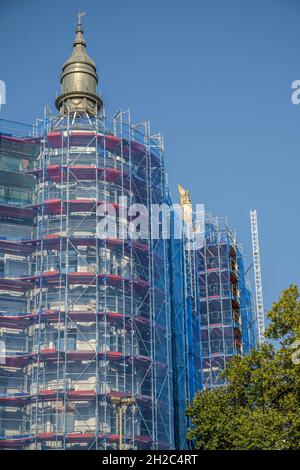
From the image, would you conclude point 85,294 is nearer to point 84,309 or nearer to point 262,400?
point 84,309

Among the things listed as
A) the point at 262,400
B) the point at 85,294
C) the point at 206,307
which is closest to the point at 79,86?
the point at 85,294

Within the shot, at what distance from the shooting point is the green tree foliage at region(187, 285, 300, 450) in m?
41.4

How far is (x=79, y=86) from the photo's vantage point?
73.0 m

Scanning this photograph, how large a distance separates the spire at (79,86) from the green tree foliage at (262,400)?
109ft

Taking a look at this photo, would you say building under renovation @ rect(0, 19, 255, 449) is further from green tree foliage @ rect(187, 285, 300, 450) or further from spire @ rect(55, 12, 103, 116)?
green tree foliage @ rect(187, 285, 300, 450)

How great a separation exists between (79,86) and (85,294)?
70.5ft

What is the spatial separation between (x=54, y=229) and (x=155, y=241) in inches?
353

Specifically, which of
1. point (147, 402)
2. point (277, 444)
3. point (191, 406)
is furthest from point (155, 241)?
point (277, 444)

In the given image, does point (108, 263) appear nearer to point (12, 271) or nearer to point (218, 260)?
point (12, 271)

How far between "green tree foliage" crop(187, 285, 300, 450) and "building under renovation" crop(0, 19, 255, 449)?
10.6 meters

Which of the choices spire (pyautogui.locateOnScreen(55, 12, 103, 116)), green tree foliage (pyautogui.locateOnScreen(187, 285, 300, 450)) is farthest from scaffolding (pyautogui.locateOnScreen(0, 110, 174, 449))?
green tree foliage (pyautogui.locateOnScreen(187, 285, 300, 450))

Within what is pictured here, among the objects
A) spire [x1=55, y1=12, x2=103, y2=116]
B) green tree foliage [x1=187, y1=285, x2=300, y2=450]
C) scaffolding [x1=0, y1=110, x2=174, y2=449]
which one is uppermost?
spire [x1=55, y1=12, x2=103, y2=116]

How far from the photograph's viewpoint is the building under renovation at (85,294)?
2303 inches

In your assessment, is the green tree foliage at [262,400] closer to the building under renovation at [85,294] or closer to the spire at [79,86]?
the building under renovation at [85,294]
